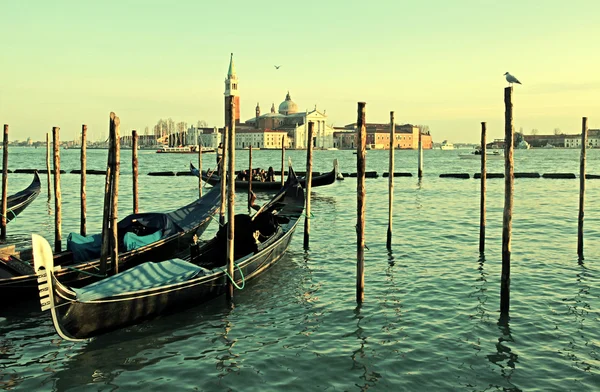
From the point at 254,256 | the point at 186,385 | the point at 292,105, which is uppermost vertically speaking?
the point at 292,105

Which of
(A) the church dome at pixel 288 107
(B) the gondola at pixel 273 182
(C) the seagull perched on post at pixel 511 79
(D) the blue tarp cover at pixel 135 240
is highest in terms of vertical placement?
(A) the church dome at pixel 288 107

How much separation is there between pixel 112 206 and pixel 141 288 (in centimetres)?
155

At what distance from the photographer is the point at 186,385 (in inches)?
192

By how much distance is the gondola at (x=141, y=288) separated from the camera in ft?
16.4

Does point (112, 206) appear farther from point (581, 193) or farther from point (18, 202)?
point (18, 202)

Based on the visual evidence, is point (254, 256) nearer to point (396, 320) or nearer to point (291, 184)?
point (396, 320)

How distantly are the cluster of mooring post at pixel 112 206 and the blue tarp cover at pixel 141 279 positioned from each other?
2.22 feet

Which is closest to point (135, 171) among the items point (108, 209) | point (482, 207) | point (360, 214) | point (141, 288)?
point (108, 209)

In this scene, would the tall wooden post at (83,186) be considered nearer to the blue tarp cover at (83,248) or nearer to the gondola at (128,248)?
the gondola at (128,248)

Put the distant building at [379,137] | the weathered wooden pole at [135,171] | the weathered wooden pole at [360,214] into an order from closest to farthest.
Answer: the weathered wooden pole at [360,214], the weathered wooden pole at [135,171], the distant building at [379,137]

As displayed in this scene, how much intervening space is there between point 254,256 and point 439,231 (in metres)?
6.33

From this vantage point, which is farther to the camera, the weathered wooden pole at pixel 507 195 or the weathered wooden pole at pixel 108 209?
the weathered wooden pole at pixel 108 209

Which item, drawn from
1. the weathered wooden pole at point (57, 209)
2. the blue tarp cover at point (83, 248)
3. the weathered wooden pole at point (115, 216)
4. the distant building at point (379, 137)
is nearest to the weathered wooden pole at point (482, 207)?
the weathered wooden pole at point (115, 216)

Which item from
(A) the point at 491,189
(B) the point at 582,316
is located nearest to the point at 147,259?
(B) the point at 582,316
